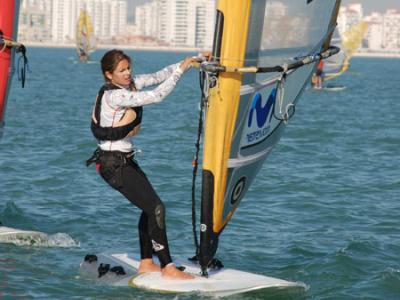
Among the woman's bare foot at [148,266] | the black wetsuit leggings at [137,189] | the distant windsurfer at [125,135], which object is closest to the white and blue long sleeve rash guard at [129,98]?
the distant windsurfer at [125,135]

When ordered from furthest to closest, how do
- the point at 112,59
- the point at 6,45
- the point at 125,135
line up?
the point at 6,45 < the point at 125,135 < the point at 112,59

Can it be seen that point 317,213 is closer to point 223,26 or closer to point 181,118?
point 223,26

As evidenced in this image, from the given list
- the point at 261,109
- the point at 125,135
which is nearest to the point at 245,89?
the point at 261,109

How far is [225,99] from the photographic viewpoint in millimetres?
7418

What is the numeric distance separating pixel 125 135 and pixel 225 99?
0.96 metres

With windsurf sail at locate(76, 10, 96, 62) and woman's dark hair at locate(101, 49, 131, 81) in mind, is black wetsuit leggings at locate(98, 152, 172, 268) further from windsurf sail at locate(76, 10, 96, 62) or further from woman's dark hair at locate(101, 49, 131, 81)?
windsurf sail at locate(76, 10, 96, 62)

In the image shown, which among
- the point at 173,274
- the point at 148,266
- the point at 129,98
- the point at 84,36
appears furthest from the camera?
the point at 84,36

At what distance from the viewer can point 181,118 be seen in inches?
1166

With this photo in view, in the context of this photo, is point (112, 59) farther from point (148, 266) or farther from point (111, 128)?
point (148, 266)

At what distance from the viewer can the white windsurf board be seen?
7.83 m

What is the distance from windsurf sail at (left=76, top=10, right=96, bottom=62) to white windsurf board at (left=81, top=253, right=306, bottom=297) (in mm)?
66677

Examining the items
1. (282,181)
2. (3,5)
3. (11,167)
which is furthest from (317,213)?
(11,167)

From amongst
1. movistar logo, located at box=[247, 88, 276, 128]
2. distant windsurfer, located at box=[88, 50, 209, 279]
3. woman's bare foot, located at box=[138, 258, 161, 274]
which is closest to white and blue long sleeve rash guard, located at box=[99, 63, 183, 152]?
distant windsurfer, located at box=[88, 50, 209, 279]

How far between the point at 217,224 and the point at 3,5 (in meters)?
4.26
